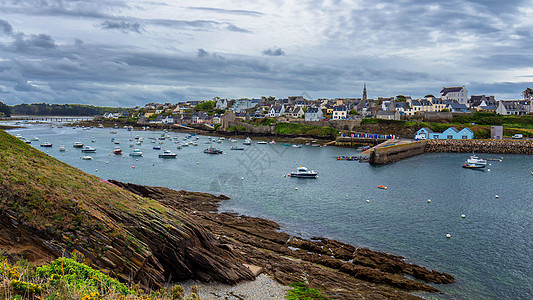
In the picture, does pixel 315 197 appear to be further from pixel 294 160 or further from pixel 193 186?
pixel 294 160

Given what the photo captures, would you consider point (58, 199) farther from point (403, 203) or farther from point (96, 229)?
point (403, 203)

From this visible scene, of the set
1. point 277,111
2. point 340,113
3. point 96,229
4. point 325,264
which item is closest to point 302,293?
point 325,264

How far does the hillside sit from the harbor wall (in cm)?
4625

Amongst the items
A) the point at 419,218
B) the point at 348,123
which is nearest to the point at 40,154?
the point at 419,218

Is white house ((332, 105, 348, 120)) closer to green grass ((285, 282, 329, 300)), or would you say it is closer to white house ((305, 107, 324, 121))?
white house ((305, 107, 324, 121))

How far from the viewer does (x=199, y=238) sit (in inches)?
663

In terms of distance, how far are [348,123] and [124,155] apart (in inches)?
2448

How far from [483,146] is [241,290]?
77.4m

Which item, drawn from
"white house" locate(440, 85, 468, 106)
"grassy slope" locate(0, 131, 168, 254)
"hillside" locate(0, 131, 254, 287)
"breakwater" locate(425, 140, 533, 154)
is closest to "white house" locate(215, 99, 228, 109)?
"white house" locate(440, 85, 468, 106)

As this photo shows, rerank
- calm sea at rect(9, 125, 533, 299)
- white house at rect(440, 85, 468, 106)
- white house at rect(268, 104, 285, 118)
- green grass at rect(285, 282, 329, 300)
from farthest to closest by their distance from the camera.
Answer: white house at rect(268, 104, 285, 118) < white house at rect(440, 85, 468, 106) < calm sea at rect(9, 125, 533, 299) < green grass at rect(285, 282, 329, 300)

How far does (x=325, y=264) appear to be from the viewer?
19422mm

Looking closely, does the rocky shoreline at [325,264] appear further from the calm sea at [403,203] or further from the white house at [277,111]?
the white house at [277,111]

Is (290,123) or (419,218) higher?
(290,123)

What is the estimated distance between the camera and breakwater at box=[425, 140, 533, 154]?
7219 centimetres
